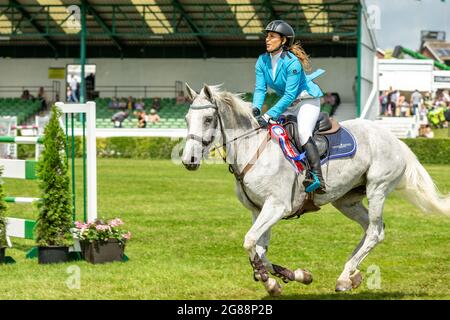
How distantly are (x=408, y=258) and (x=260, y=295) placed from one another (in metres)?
3.35

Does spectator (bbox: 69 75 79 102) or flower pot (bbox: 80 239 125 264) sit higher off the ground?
spectator (bbox: 69 75 79 102)

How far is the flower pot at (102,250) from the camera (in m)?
10.4

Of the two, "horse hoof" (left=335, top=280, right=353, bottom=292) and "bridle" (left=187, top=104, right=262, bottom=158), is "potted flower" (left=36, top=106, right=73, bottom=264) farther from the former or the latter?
"horse hoof" (left=335, top=280, right=353, bottom=292)

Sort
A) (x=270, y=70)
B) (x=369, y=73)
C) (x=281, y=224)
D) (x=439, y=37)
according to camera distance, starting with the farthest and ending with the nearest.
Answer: (x=439, y=37) → (x=369, y=73) → (x=281, y=224) → (x=270, y=70)

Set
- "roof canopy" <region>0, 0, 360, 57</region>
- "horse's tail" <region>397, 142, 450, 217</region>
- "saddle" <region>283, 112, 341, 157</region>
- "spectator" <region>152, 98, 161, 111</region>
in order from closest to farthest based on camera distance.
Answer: "saddle" <region>283, 112, 341, 157</region>, "horse's tail" <region>397, 142, 450, 217</region>, "roof canopy" <region>0, 0, 360, 57</region>, "spectator" <region>152, 98, 161, 111</region>

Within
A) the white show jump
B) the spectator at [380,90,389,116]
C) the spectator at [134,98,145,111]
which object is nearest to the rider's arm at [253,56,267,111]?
the white show jump

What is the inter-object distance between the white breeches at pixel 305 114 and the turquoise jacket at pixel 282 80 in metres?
0.16

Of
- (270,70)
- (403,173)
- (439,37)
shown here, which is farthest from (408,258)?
(439,37)

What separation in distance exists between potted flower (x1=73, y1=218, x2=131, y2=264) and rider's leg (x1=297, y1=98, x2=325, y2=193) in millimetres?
3058

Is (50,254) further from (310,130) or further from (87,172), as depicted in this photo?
(310,130)

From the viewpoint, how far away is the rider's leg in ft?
27.7

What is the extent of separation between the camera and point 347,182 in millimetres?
8859

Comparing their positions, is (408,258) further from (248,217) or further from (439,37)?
(439,37)

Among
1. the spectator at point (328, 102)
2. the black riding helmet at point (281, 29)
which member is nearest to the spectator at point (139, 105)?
the spectator at point (328, 102)
